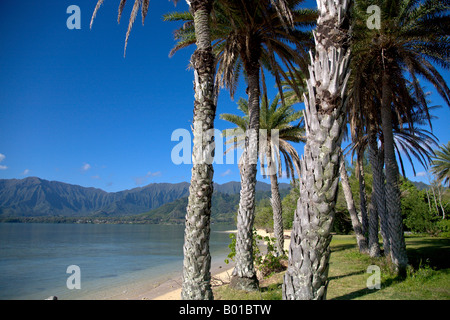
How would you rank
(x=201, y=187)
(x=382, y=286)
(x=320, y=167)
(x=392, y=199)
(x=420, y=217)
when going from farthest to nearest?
(x=420, y=217) < (x=392, y=199) < (x=382, y=286) < (x=201, y=187) < (x=320, y=167)

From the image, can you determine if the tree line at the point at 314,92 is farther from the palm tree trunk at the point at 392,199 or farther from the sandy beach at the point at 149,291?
the sandy beach at the point at 149,291

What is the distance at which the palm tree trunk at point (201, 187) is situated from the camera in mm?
5023

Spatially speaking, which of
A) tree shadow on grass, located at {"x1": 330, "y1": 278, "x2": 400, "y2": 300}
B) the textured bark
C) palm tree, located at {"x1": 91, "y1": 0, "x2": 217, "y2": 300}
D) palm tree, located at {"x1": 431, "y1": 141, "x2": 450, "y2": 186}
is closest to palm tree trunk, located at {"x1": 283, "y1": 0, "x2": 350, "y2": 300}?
palm tree, located at {"x1": 91, "y1": 0, "x2": 217, "y2": 300}

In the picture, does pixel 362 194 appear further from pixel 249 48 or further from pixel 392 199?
pixel 249 48

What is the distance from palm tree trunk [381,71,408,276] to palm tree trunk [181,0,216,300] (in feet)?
25.7

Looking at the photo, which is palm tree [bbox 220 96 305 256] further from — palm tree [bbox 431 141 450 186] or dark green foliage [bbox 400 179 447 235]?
palm tree [bbox 431 141 450 186]

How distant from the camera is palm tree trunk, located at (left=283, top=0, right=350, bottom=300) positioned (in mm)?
2736

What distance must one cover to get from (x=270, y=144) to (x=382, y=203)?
862 centimetres

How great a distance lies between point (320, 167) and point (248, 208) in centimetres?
658

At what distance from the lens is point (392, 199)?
9938 millimetres
